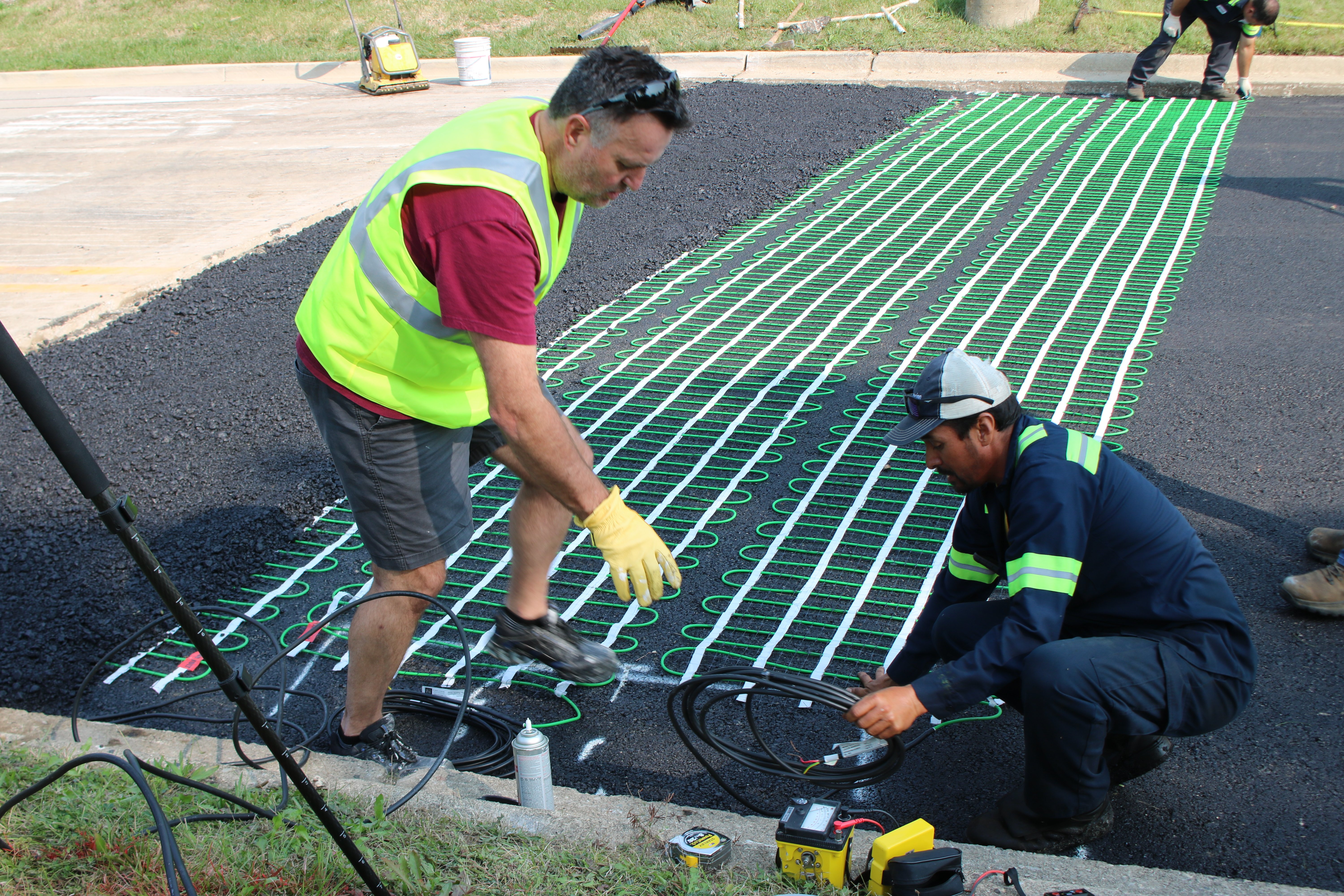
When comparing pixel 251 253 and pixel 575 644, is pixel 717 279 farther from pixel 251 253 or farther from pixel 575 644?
pixel 575 644

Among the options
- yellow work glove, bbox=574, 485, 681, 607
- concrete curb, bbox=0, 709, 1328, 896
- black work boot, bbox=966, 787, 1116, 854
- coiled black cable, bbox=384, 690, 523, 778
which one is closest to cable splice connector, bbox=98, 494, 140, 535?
concrete curb, bbox=0, 709, 1328, 896

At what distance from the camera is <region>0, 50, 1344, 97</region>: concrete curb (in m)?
11.9

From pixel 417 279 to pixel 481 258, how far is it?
28 cm

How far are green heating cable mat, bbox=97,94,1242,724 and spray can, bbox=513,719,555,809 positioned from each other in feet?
1.87

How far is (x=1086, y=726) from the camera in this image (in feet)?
7.88

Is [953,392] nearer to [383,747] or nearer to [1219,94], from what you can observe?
[383,747]

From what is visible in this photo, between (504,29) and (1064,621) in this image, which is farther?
(504,29)

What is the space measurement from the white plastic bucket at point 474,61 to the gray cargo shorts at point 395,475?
13041mm

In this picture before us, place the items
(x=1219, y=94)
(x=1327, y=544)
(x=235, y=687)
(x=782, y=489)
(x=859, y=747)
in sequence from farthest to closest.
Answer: (x=1219, y=94)
(x=782, y=489)
(x=1327, y=544)
(x=859, y=747)
(x=235, y=687)

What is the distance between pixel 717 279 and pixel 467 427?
4453mm

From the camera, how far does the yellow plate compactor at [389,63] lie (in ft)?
47.6

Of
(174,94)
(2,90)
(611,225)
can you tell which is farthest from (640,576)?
(2,90)

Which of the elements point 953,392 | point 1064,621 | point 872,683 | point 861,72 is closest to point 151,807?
point 872,683

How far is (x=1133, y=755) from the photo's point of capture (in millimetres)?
2686
